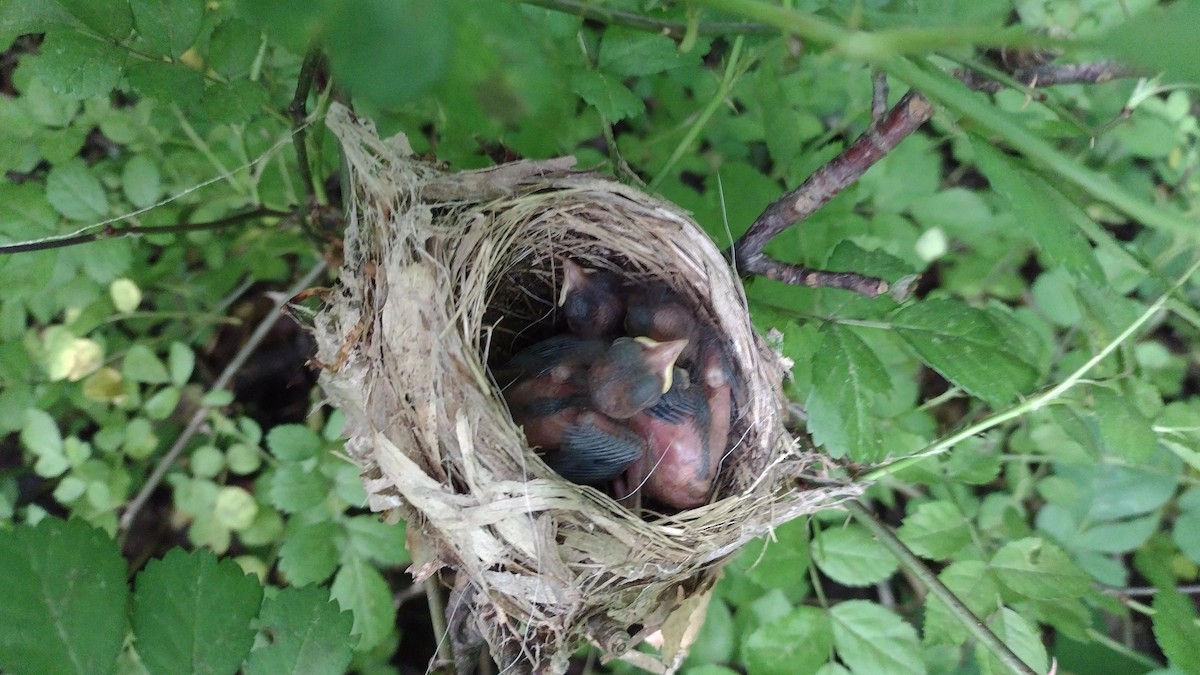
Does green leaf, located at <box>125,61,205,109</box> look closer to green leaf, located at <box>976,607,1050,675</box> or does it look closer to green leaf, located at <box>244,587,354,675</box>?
green leaf, located at <box>244,587,354,675</box>

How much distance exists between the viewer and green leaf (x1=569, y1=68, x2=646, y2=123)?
2.86 feet

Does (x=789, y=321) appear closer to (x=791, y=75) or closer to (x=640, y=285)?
(x=640, y=285)

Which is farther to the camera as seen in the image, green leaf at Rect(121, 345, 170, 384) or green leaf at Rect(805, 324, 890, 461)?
green leaf at Rect(121, 345, 170, 384)

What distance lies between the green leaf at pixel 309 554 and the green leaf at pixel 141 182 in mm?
561

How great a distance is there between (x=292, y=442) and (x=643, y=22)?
2.76ft

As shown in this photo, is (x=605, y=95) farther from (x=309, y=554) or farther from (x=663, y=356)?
(x=309, y=554)

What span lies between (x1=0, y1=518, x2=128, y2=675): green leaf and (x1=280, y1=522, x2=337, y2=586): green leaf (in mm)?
326

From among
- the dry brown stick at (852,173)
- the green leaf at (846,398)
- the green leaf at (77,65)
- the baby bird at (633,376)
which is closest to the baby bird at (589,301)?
the baby bird at (633,376)

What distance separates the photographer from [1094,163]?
1558 mm

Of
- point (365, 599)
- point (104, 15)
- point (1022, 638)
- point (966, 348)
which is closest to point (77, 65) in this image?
point (104, 15)

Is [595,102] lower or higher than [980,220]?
higher

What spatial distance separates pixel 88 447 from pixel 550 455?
829 mm

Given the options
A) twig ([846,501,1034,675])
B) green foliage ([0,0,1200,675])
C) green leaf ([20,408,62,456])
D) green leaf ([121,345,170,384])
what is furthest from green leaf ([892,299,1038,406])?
green leaf ([20,408,62,456])

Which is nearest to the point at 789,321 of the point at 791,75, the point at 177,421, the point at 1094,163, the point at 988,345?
the point at 988,345
